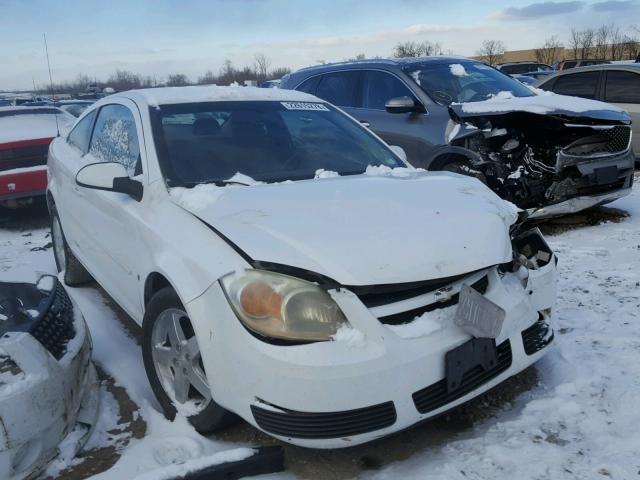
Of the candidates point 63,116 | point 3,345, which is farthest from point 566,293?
point 63,116

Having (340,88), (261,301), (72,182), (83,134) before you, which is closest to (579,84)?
(340,88)

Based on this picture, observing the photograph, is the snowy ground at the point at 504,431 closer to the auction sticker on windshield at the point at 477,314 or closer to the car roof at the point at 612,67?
the auction sticker on windshield at the point at 477,314

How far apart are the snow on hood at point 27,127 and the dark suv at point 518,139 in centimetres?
411

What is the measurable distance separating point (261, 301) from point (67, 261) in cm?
316

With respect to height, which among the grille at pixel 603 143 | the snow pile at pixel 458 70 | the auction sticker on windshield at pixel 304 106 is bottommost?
the grille at pixel 603 143

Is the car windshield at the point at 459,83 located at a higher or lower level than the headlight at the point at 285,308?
higher

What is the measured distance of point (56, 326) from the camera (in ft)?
8.20

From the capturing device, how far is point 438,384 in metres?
2.15

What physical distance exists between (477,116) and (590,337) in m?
2.78

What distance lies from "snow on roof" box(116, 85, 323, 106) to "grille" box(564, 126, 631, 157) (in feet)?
9.82

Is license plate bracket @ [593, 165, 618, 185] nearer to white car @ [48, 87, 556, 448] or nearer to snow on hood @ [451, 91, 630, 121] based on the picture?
snow on hood @ [451, 91, 630, 121]

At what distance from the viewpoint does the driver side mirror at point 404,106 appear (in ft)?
19.4

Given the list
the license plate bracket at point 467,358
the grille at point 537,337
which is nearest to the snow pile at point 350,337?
the license plate bracket at point 467,358

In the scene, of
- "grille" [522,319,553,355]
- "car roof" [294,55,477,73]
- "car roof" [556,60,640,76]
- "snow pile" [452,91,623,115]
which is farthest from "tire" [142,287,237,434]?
"car roof" [556,60,640,76]
